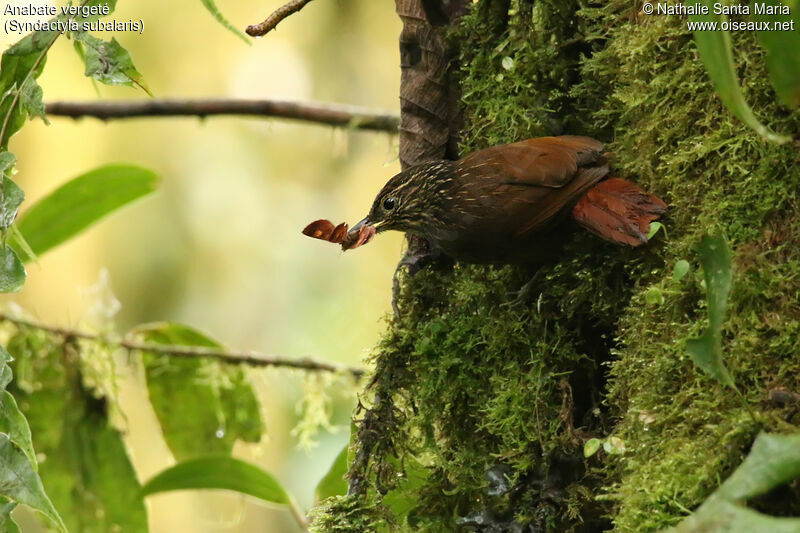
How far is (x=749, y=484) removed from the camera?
41.9 inches

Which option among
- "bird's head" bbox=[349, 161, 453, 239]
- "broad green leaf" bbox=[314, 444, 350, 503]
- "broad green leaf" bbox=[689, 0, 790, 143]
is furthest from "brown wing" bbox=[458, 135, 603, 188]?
"broad green leaf" bbox=[314, 444, 350, 503]

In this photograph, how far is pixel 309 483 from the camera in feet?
17.3

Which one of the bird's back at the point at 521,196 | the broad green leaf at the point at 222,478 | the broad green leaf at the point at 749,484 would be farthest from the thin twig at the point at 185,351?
the broad green leaf at the point at 749,484

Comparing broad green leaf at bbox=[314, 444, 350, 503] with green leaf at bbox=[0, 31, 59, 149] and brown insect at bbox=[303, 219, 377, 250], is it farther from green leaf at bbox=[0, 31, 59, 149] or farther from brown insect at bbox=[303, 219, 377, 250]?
green leaf at bbox=[0, 31, 59, 149]

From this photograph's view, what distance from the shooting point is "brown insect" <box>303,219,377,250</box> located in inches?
81.2

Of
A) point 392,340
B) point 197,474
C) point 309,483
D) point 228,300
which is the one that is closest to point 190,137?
point 228,300

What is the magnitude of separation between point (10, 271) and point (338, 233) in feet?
2.57

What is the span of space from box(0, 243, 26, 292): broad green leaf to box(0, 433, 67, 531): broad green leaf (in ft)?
1.01

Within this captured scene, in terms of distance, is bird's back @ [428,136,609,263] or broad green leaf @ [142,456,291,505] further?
broad green leaf @ [142,456,291,505]

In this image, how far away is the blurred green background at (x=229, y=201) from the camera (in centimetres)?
588

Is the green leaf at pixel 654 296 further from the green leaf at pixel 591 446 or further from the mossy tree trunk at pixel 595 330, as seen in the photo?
the green leaf at pixel 591 446

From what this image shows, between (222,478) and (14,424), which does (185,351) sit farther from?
(14,424)

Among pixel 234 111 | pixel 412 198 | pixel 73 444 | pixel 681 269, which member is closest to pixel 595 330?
pixel 681 269

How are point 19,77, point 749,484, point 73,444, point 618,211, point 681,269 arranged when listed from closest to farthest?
point 749,484
point 681,269
point 618,211
point 19,77
point 73,444
